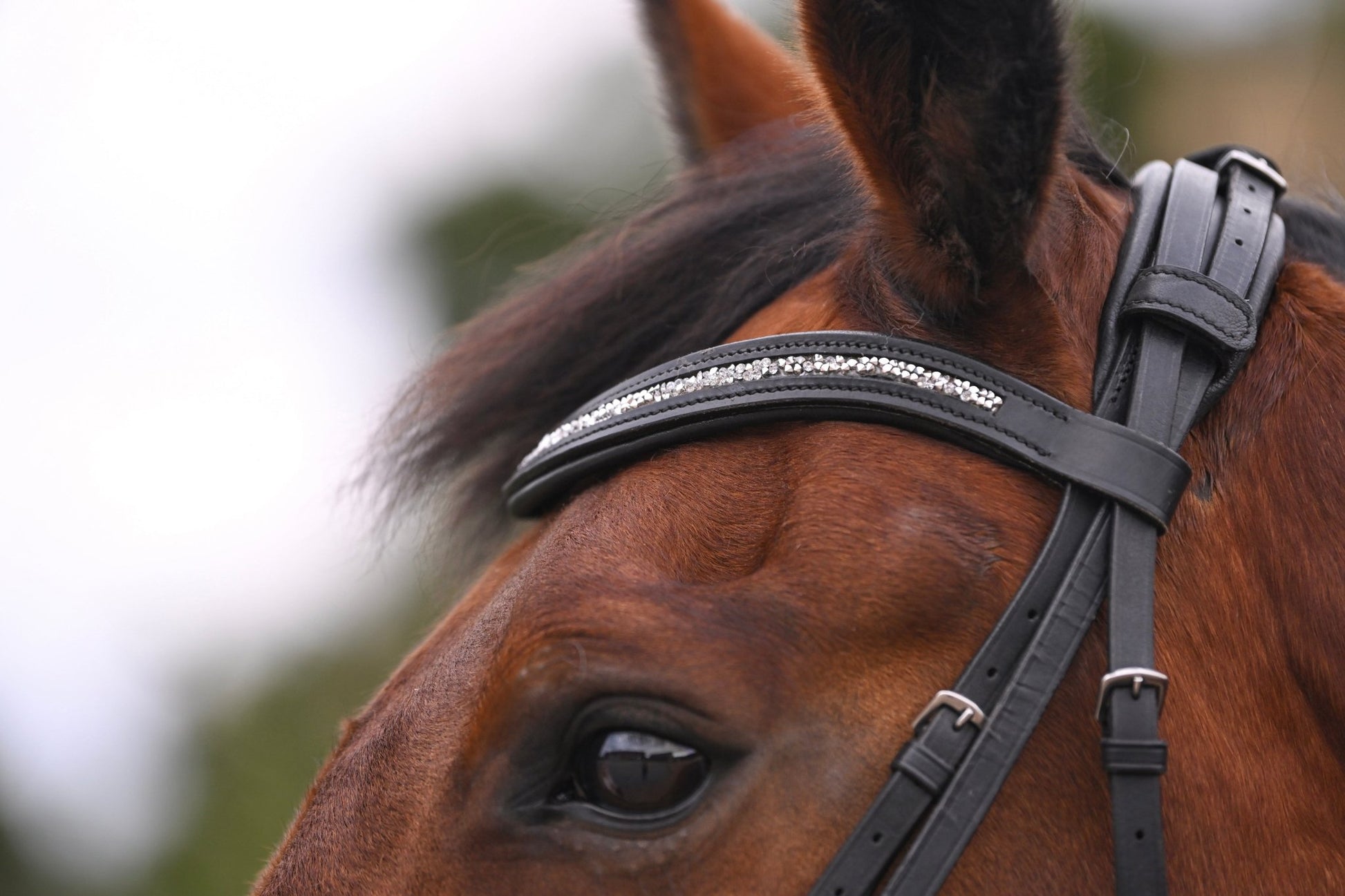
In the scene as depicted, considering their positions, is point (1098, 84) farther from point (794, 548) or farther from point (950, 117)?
point (794, 548)

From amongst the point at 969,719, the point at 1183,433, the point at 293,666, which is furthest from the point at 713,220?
the point at 293,666

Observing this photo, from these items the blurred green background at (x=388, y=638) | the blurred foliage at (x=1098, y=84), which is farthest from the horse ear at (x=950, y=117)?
the blurred green background at (x=388, y=638)

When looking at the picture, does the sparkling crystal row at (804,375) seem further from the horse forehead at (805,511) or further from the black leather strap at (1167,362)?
the black leather strap at (1167,362)

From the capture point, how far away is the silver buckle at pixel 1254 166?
1.40 m

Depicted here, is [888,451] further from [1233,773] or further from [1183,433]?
[1233,773]

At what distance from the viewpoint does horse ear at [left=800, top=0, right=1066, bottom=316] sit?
1113mm

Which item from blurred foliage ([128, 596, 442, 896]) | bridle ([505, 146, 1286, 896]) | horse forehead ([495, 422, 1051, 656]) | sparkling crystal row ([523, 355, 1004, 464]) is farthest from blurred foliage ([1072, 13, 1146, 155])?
blurred foliage ([128, 596, 442, 896])

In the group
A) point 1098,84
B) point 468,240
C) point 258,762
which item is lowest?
point 258,762

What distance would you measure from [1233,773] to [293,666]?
19.8 ft

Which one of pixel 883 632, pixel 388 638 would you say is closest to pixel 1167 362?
pixel 883 632

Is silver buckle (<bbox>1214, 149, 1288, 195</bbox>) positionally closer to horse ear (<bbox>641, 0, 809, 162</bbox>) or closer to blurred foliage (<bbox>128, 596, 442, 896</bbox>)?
horse ear (<bbox>641, 0, 809, 162</bbox>)

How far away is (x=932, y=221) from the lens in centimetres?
122

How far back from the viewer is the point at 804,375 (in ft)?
4.17

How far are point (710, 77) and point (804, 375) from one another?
1104 millimetres
